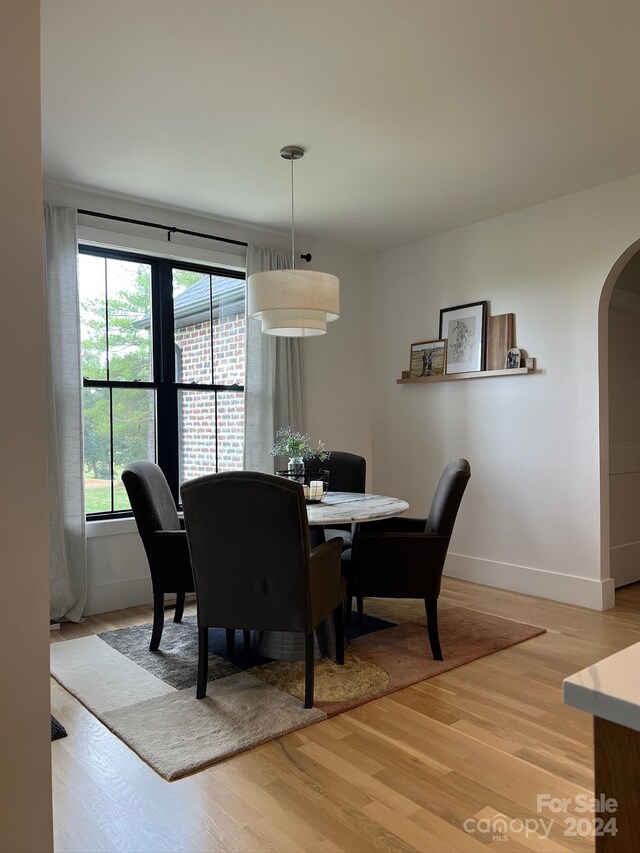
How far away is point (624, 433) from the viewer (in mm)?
4723

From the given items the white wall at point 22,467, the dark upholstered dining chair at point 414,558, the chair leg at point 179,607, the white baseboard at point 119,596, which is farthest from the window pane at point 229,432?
the white wall at point 22,467

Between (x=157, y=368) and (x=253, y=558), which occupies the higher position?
(x=157, y=368)

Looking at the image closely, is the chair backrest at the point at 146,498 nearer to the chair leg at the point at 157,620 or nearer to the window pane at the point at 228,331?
the chair leg at the point at 157,620

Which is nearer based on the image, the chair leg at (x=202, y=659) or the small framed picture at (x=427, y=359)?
the chair leg at (x=202, y=659)

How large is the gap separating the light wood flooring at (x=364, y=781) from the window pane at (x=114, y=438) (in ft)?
5.01

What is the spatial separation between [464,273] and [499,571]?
229 cm

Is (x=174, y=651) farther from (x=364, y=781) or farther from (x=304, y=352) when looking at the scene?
(x=304, y=352)

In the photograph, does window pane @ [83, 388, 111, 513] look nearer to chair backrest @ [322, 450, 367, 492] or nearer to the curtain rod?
the curtain rod

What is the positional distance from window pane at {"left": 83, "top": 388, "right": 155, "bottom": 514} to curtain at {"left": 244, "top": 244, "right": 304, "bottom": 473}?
74cm

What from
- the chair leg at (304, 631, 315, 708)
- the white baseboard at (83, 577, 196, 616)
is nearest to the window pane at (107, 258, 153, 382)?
the white baseboard at (83, 577, 196, 616)

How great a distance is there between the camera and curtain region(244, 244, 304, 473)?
187 inches

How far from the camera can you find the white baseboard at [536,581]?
4082 millimetres

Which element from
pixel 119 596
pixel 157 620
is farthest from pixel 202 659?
pixel 119 596

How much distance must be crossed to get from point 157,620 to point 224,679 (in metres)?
0.56
